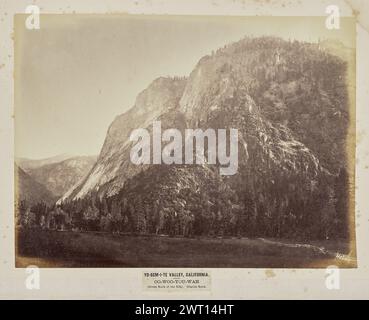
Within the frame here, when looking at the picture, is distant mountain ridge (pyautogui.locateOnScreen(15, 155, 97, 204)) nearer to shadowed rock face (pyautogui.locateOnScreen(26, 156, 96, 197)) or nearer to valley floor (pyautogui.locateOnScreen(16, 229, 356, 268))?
shadowed rock face (pyautogui.locateOnScreen(26, 156, 96, 197))

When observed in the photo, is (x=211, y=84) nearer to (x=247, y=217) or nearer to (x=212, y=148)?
(x=212, y=148)

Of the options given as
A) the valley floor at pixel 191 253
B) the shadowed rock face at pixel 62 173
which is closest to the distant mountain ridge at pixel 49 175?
the shadowed rock face at pixel 62 173

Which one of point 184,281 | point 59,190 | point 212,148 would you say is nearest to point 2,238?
point 59,190

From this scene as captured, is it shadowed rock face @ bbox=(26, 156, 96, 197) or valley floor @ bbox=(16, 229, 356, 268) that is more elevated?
shadowed rock face @ bbox=(26, 156, 96, 197)

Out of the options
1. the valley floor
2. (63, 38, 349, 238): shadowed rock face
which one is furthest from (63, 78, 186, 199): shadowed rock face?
the valley floor

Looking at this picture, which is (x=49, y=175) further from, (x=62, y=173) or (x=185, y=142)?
(x=185, y=142)

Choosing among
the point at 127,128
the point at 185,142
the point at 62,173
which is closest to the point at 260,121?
the point at 185,142
